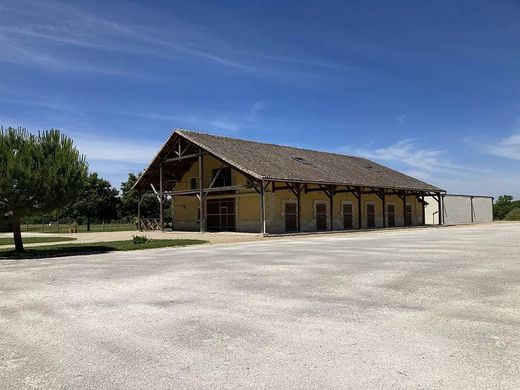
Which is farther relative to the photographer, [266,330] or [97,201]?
[97,201]

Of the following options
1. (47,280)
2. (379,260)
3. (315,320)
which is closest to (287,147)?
(379,260)

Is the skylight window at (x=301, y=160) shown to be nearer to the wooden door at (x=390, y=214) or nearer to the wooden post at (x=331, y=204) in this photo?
the wooden post at (x=331, y=204)

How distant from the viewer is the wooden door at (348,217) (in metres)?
34.4

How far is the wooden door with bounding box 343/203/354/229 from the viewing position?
34438 mm

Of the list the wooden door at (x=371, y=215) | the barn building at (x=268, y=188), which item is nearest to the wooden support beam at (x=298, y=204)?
the barn building at (x=268, y=188)

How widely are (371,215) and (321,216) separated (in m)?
5.91

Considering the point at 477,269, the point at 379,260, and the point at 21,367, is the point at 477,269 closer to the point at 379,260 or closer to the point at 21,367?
the point at 379,260

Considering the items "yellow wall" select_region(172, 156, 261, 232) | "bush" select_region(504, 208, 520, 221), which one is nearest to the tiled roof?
"yellow wall" select_region(172, 156, 261, 232)

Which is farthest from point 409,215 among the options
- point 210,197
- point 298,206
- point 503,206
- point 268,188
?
point 503,206

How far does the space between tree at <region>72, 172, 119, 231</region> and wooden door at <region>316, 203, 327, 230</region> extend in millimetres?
24565

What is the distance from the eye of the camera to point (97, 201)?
48.6 meters

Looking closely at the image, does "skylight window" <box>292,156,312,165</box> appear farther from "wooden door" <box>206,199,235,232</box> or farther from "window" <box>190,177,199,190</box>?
"window" <box>190,177,199,190</box>

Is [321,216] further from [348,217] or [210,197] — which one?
[210,197]

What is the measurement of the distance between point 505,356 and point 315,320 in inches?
81.9
